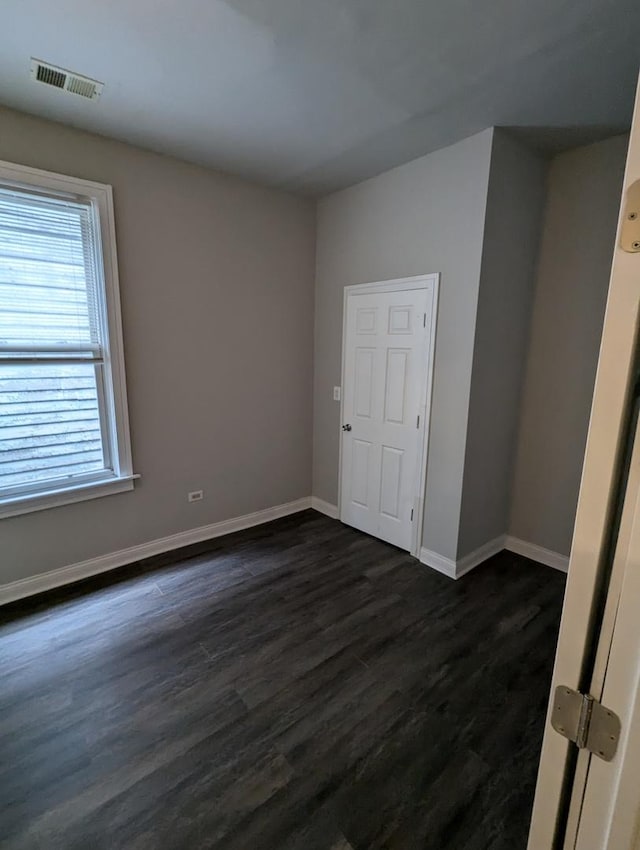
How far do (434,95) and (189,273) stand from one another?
1.90m

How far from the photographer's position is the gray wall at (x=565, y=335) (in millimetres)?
2566

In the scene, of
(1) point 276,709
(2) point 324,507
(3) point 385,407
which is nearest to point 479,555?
(3) point 385,407

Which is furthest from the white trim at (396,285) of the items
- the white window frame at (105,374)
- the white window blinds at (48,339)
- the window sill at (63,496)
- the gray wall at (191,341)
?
the window sill at (63,496)

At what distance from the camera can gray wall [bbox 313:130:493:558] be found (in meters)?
2.49

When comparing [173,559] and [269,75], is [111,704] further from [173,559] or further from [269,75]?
[269,75]

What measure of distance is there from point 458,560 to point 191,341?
258cm

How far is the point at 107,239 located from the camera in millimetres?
2541

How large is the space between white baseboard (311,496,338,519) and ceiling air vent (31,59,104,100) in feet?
11.0

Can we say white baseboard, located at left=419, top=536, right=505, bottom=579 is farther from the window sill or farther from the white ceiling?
the white ceiling

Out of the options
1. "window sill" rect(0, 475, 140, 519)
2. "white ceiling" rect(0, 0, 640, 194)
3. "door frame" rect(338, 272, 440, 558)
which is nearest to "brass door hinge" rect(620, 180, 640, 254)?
"white ceiling" rect(0, 0, 640, 194)

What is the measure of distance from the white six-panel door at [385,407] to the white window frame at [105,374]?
1.79 m

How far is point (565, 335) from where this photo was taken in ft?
9.15

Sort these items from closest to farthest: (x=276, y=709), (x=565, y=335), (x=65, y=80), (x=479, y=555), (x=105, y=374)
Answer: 1. (x=276, y=709)
2. (x=65, y=80)
3. (x=105, y=374)
4. (x=565, y=335)
5. (x=479, y=555)

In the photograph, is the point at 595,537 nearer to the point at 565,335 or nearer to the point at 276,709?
the point at 276,709
